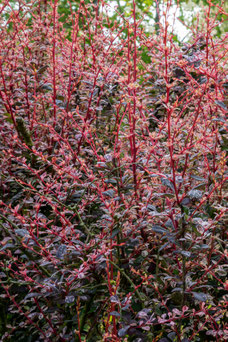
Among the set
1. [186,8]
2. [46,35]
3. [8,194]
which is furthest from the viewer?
[186,8]

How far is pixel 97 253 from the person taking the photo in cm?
180

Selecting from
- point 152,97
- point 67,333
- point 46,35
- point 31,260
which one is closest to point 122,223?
point 31,260

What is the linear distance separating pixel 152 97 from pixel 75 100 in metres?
0.64

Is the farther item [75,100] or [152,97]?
[152,97]

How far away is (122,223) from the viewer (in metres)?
1.86

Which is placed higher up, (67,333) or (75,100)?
(75,100)

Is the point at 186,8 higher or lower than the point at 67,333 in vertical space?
higher

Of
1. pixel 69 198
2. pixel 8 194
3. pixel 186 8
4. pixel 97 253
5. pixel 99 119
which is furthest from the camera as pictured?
pixel 186 8

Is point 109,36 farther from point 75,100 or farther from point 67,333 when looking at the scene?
point 67,333

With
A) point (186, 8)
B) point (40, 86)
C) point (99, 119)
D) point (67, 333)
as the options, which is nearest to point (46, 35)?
point (40, 86)

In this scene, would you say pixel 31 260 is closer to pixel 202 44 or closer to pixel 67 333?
pixel 67 333

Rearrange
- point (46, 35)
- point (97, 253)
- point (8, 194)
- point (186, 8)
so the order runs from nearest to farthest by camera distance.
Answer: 1. point (97, 253)
2. point (8, 194)
3. point (46, 35)
4. point (186, 8)

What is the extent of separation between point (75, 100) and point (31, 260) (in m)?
1.35

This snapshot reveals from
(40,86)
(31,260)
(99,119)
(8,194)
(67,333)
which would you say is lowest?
(67,333)
